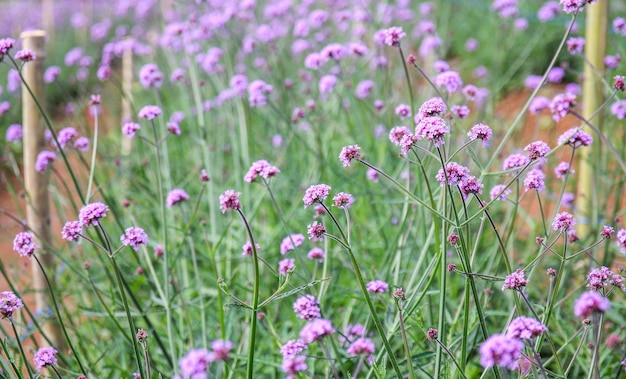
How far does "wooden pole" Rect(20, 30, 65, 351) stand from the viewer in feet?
8.05

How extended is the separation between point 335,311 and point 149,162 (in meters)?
1.70

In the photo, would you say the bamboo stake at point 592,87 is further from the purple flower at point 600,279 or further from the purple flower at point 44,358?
the purple flower at point 44,358

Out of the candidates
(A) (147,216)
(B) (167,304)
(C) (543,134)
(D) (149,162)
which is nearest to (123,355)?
(B) (167,304)

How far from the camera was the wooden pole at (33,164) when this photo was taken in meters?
2.45

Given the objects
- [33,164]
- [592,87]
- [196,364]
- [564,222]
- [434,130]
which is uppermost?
[592,87]

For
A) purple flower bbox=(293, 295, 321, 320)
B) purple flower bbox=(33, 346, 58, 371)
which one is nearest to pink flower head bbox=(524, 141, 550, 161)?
purple flower bbox=(293, 295, 321, 320)

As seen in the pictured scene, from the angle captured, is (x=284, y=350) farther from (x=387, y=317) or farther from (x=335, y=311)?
(x=335, y=311)

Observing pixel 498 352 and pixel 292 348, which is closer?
pixel 498 352

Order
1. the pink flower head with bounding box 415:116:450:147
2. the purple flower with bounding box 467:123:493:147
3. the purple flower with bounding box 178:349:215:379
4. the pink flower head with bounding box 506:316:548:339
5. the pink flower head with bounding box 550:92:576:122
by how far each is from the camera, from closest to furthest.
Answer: the purple flower with bounding box 178:349:215:379 → the pink flower head with bounding box 506:316:548:339 → the pink flower head with bounding box 415:116:450:147 → the purple flower with bounding box 467:123:493:147 → the pink flower head with bounding box 550:92:576:122

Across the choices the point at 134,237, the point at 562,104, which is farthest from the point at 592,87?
the point at 134,237

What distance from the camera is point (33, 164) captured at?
2.51 m

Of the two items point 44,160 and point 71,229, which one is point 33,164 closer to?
point 44,160

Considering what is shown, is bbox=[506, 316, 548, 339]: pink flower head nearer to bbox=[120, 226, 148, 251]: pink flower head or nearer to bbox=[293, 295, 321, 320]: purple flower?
bbox=[293, 295, 321, 320]: purple flower

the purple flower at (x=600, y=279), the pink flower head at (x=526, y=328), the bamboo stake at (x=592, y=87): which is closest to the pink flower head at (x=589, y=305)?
the pink flower head at (x=526, y=328)
